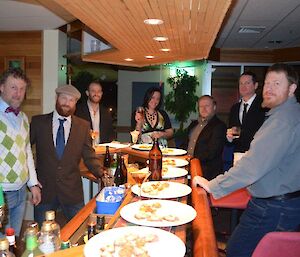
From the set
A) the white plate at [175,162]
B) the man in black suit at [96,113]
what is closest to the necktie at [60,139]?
the white plate at [175,162]

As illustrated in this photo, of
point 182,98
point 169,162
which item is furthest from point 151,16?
point 182,98

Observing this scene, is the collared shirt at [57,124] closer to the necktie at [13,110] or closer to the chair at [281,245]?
the necktie at [13,110]

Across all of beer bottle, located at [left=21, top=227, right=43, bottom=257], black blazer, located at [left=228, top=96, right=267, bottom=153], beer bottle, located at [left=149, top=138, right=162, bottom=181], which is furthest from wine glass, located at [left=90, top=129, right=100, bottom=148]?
beer bottle, located at [left=21, top=227, right=43, bottom=257]

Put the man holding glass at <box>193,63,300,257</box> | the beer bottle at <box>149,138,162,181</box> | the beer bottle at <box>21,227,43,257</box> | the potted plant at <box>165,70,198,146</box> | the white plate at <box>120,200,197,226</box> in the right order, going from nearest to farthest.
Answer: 1. the beer bottle at <box>21,227,43,257</box>
2. the white plate at <box>120,200,197,226</box>
3. the man holding glass at <box>193,63,300,257</box>
4. the beer bottle at <box>149,138,162,181</box>
5. the potted plant at <box>165,70,198,146</box>

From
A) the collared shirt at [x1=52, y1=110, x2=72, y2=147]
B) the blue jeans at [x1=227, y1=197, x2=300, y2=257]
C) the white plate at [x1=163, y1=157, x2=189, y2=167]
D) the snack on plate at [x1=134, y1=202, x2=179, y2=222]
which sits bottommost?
the blue jeans at [x1=227, y1=197, x2=300, y2=257]

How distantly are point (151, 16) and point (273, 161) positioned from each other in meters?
1.16

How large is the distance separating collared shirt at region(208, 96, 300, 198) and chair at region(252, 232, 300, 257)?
1.35 ft

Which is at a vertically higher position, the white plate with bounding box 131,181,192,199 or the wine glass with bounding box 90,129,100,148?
the wine glass with bounding box 90,129,100,148

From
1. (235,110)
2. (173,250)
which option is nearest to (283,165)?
(173,250)

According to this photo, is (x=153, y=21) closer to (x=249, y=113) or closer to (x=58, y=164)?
(x=58, y=164)

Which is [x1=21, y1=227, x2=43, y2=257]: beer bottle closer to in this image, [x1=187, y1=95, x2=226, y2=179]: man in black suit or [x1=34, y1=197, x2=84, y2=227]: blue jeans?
[x1=34, y1=197, x2=84, y2=227]: blue jeans

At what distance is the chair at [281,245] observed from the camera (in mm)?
1521

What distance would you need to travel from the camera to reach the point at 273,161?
1.89 metres

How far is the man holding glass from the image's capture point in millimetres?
1895
